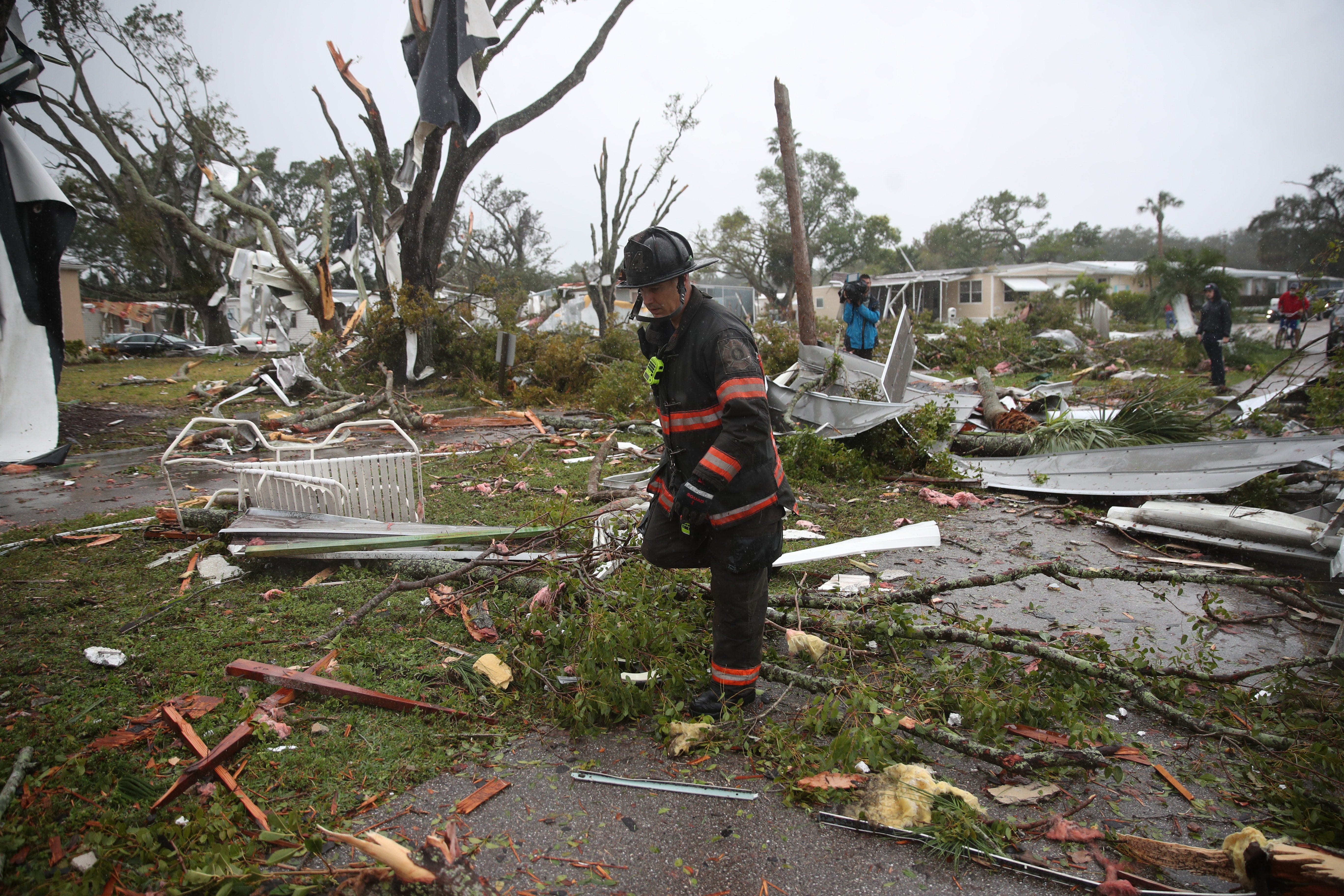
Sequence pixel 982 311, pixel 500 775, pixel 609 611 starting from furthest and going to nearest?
pixel 982 311 → pixel 609 611 → pixel 500 775

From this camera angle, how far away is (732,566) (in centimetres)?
248

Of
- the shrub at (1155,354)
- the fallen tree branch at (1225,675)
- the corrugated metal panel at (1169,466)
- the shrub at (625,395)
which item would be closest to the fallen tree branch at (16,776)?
the fallen tree branch at (1225,675)

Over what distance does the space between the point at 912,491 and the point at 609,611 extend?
4.36 metres

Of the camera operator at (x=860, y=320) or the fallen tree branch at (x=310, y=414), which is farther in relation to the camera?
the fallen tree branch at (x=310, y=414)

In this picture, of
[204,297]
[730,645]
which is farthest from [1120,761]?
[204,297]

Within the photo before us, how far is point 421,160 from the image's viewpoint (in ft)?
40.2

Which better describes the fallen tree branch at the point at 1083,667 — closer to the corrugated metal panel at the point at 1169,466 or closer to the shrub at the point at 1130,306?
the corrugated metal panel at the point at 1169,466

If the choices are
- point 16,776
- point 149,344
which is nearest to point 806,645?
point 16,776

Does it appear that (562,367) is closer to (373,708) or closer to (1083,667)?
(373,708)

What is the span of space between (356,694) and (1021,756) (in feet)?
8.17

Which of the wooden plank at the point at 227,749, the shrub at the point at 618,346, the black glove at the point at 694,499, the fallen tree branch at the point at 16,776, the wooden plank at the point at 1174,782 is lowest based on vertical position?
the wooden plank at the point at 1174,782

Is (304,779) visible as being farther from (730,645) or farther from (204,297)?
(204,297)

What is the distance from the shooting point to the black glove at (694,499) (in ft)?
7.73

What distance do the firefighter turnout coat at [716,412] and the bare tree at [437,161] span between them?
1143 cm
